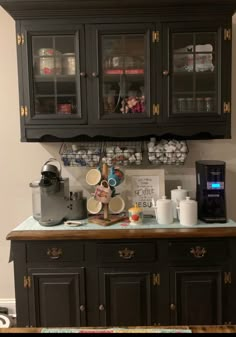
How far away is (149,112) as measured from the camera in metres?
2.48

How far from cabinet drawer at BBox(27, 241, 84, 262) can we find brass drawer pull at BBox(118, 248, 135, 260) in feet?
0.81

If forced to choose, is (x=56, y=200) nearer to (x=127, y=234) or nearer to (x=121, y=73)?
(x=127, y=234)

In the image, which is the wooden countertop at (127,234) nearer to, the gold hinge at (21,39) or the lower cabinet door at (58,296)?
the lower cabinet door at (58,296)

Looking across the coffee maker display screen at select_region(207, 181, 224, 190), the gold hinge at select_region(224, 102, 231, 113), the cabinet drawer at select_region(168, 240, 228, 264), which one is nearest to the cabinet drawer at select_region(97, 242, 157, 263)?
the cabinet drawer at select_region(168, 240, 228, 264)

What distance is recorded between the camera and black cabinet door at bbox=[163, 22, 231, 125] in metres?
2.42

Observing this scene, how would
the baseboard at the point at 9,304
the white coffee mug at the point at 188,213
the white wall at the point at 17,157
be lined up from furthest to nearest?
the baseboard at the point at 9,304
the white wall at the point at 17,157
the white coffee mug at the point at 188,213

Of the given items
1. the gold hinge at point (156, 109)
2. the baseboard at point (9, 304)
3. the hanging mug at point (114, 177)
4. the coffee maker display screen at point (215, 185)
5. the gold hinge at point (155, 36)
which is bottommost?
the baseboard at point (9, 304)

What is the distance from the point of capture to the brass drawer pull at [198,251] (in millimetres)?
2285

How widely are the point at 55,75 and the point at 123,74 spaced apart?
47 centimetres

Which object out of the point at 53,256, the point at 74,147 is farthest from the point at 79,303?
the point at 74,147

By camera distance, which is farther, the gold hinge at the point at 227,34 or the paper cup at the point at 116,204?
the paper cup at the point at 116,204

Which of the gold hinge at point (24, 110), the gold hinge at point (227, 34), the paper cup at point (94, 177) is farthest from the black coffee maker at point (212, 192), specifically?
the gold hinge at point (24, 110)

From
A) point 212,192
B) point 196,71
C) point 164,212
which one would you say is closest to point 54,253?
point 164,212

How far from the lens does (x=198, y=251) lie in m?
2.29
